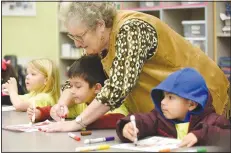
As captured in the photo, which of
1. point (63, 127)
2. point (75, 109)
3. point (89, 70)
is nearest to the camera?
point (63, 127)

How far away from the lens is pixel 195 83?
5.43 ft

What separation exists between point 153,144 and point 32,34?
446 cm

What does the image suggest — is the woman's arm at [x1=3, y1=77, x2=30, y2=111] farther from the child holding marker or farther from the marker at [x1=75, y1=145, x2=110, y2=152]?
the marker at [x1=75, y1=145, x2=110, y2=152]

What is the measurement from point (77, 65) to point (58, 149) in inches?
→ 23.5

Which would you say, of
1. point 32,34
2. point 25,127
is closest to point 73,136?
point 25,127

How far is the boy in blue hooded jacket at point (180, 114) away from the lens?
1647 mm

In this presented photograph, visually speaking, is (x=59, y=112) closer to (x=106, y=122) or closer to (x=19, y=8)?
(x=106, y=122)

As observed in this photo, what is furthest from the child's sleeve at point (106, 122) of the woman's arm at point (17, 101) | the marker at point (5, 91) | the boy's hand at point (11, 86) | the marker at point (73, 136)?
the marker at point (5, 91)

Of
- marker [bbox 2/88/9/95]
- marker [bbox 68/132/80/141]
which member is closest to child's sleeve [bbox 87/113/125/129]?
marker [bbox 68/132/80/141]

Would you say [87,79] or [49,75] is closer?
Result: [87,79]

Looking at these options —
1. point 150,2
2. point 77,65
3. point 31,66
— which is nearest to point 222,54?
point 150,2

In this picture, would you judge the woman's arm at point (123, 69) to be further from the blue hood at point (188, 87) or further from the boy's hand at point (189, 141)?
the boy's hand at point (189, 141)

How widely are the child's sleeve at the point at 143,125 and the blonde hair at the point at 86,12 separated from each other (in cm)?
39

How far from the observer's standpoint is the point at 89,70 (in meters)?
2.09
